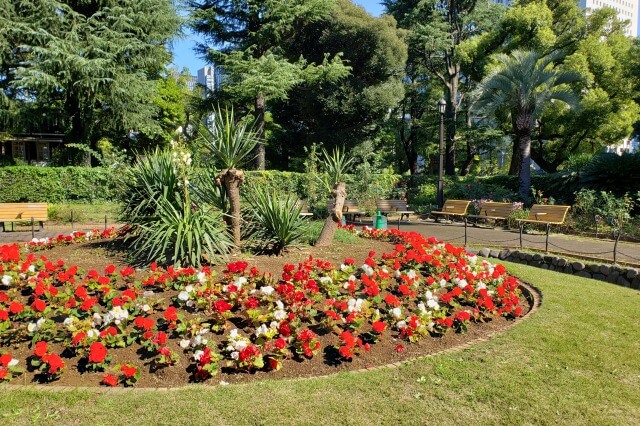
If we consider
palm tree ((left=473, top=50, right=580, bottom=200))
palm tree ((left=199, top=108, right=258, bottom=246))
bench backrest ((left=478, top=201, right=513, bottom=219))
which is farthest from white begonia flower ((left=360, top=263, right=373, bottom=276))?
palm tree ((left=473, top=50, right=580, bottom=200))

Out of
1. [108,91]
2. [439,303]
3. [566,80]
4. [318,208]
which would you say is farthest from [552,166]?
[439,303]

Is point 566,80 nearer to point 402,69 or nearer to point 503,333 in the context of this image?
point 402,69

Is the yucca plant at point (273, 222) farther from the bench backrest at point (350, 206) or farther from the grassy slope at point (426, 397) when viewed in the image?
the bench backrest at point (350, 206)

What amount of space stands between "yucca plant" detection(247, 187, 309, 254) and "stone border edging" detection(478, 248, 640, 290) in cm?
480

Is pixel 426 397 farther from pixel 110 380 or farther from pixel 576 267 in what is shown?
pixel 576 267

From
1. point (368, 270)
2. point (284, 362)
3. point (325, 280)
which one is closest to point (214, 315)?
point (284, 362)

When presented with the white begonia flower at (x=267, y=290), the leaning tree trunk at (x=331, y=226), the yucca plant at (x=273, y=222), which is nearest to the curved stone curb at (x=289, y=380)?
the white begonia flower at (x=267, y=290)

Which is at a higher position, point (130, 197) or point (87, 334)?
point (130, 197)

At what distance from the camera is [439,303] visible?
5066mm

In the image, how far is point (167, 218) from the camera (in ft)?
18.1

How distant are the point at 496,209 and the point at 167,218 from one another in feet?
40.3

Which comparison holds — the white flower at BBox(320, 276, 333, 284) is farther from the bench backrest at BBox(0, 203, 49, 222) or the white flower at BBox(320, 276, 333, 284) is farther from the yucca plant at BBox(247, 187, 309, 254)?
the bench backrest at BBox(0, 203, 49, 222)

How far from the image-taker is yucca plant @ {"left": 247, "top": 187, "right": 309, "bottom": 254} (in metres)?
5.92

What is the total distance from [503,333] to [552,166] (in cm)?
2760
